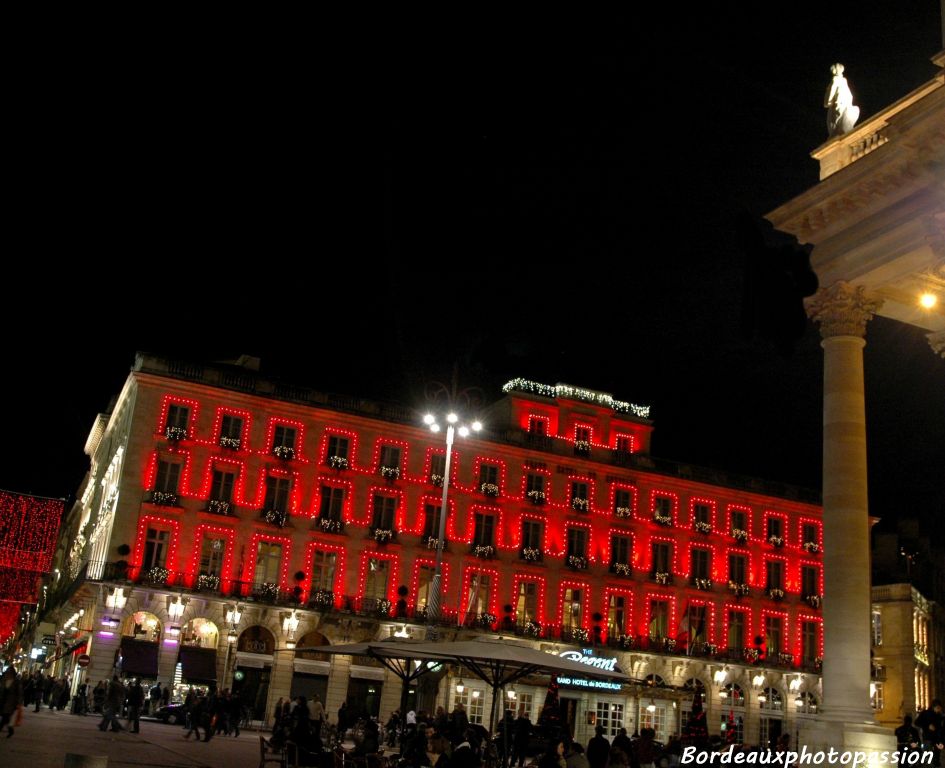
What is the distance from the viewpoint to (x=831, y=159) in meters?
22.7

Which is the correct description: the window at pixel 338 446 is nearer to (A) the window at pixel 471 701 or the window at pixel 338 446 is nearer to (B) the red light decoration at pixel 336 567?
(B) the red light decoration at pixel 336 567

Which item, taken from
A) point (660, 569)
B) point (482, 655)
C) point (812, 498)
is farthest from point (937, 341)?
point (812, 498)

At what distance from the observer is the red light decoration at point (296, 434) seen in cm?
5209

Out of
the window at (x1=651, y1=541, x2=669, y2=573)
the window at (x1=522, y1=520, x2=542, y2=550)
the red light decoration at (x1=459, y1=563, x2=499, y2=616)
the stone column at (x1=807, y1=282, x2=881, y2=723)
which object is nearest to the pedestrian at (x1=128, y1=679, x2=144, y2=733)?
the stone column at (x1=807, y1=282, x2=881, y2=723)

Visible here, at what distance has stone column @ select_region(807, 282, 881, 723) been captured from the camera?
771 inches

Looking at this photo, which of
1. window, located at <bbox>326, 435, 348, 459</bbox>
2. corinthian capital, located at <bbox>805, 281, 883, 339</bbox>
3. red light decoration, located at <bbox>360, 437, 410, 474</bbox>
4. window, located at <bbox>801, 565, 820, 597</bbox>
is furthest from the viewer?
window, located at <bbox>801, 565, 820, 597</bbox>

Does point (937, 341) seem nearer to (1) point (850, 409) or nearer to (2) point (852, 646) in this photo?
(1) point (850, 409)

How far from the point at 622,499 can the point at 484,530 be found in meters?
8.57

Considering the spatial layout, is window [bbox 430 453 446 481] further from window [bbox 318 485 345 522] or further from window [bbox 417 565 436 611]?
window [bbox 318 485 345 522]

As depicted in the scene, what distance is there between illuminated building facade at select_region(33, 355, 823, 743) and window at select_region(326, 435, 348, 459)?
3.8 inches

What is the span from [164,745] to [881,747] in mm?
17344

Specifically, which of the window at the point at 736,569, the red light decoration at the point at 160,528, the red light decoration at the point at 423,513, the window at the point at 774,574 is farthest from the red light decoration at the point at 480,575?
the window at the point at 774,574

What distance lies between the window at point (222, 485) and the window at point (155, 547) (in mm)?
2863

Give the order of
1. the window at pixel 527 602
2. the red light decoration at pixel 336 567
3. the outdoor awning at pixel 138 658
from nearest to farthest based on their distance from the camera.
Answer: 1. the outdoor awning at pixel 138 658
2. the red light decoration at pixel 336 567
3. the window at pixel 527 602
